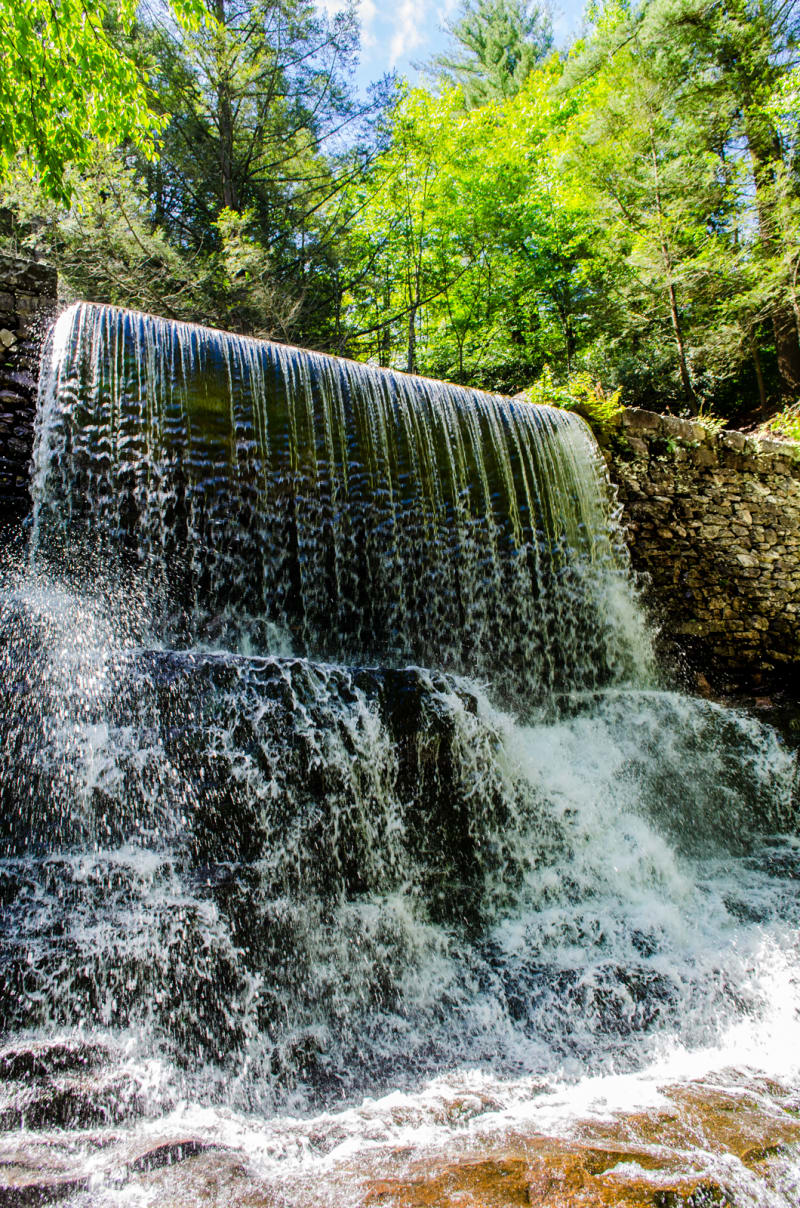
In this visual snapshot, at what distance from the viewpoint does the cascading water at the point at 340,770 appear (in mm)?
2330

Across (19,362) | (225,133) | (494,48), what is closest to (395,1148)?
(19,362)

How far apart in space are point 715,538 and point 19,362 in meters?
6.74

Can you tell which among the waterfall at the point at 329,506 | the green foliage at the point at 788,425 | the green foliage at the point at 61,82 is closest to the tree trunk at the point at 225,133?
the green foliage at the point at 61,82

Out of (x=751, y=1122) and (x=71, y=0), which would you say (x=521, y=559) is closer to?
(x=751, y=1122)

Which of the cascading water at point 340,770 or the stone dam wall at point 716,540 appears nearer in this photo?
the cascading water at point 340,770

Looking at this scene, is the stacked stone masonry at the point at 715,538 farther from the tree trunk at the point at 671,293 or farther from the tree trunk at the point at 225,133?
the tree trunk at the point at 225,133

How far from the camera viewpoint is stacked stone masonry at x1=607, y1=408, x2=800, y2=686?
6488mm

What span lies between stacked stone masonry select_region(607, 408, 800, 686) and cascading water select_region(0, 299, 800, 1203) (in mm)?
861

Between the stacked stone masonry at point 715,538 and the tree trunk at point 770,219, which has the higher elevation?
the tree trunk at point 770,219

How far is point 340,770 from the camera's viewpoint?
302 cm

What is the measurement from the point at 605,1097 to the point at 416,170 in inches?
504

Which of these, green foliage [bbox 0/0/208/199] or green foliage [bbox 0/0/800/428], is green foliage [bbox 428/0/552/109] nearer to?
green foliage [bbox 0/0/800/428]

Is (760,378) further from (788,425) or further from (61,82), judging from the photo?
(61,82)

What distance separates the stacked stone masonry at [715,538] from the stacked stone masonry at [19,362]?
17.6 feet
